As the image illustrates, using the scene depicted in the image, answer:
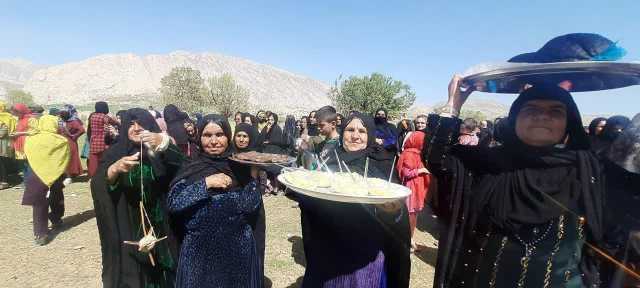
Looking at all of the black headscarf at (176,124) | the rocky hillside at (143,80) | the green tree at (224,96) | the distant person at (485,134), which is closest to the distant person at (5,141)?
the black headscarf at (176,124)

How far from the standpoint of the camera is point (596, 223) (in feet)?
5.43

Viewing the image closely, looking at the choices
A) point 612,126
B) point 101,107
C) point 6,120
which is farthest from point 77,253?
point 612,126

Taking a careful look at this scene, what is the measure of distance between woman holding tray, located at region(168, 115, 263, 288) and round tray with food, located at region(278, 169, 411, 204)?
0.65m

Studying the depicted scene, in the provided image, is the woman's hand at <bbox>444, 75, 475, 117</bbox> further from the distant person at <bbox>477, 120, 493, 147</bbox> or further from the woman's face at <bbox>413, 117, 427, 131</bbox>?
the distant person at <bbox>477, 120, 493, 147</bbox>

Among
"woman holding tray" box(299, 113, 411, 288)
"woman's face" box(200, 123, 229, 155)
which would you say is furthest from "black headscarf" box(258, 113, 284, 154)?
"woman holding tray" box(299, 113, 411, 288)

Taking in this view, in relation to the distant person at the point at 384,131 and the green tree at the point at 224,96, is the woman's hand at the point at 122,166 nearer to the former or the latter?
the distant person at the point at 384,131

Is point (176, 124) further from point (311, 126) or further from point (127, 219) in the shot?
point (127, 219)

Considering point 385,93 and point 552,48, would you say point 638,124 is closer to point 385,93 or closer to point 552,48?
point 552,48

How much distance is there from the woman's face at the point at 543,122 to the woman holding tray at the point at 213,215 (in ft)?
6.01

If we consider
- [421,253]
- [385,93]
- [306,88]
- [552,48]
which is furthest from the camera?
[306,88]

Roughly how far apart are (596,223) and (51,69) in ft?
518

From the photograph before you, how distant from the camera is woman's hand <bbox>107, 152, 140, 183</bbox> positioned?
2.29 m

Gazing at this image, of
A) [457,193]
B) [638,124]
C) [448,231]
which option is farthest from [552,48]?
[448,231]

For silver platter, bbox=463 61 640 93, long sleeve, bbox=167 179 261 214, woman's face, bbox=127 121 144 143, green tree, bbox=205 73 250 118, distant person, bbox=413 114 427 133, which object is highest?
green tree, bbox=205 73 250 118
